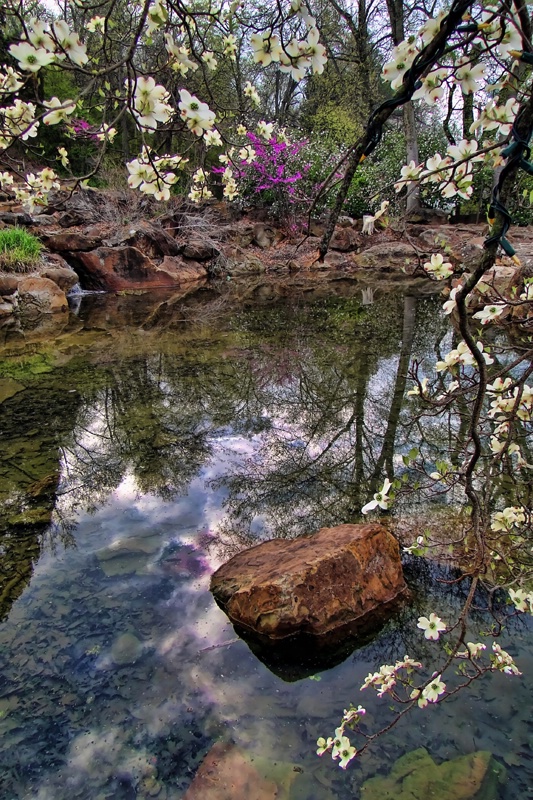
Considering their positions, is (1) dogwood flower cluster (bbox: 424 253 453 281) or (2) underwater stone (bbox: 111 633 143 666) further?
(2) underwater stone (bbox: 111 633 143 666)

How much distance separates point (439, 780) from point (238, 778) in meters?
0.72

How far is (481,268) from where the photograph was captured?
0.86 meters

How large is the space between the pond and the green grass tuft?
3746 mm

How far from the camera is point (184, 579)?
275 cm

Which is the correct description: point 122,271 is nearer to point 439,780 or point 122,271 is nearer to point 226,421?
point 226,421

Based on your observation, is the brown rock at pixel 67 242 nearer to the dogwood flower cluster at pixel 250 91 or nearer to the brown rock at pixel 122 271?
the brown rock at pixel 122 271

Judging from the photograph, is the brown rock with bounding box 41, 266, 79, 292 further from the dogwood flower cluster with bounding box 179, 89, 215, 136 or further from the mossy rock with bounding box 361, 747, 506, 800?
the mossy rock with bounding box 361, 747, 506, 800

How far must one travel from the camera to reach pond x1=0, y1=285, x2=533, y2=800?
6.10 feet

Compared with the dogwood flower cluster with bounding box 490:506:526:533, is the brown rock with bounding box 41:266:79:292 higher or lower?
higher

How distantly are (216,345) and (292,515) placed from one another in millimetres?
4312

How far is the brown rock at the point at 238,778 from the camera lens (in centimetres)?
173

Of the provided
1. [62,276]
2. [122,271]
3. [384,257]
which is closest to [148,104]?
[62,276]

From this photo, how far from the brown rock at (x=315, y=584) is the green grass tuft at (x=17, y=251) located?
8968 mm

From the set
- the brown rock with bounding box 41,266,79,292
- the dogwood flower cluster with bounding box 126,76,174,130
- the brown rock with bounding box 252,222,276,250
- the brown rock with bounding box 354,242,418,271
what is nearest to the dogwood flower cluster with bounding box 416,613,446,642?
the dogwood flower cluster with bounding box 126,76,174,130
